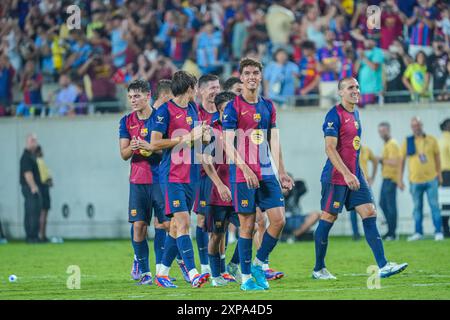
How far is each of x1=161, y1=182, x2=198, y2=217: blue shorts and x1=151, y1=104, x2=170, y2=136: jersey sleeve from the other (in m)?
0.62

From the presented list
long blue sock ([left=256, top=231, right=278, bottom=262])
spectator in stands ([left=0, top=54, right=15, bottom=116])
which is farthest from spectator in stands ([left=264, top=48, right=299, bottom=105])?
long blue sock ([left=256, top=231, right=278, bottom=262])

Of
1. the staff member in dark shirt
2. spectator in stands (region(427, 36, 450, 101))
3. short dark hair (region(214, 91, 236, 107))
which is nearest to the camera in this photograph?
short dark hair (region(214, 91, 236, 107))

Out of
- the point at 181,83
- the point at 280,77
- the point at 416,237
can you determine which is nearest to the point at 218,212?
the point at 181,83

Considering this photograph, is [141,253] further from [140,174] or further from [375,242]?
[375,242]

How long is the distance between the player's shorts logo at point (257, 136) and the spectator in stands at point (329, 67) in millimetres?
11436

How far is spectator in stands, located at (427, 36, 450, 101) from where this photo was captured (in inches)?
877

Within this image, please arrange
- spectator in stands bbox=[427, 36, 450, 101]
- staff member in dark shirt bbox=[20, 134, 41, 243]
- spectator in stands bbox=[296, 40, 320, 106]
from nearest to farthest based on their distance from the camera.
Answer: spectator in stands bbox=[427, 36, 450, 101]
spectator in stands bbox=[296, 40, 320, 106]
staff member in dark shirt bbox=[20, 134, 41, 243]

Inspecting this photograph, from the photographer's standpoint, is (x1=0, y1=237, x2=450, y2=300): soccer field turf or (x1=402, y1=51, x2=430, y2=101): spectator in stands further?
(x1=402, y1=51, x2=430, y2=101): spectator in stands

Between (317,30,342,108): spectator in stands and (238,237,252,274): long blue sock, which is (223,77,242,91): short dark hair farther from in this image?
(317,30,342,108): spectator in stands

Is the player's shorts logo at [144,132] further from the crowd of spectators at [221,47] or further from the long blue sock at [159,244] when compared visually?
the crowd of spectators at [221,47]

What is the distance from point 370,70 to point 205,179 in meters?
10.2

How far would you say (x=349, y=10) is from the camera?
79.8ft

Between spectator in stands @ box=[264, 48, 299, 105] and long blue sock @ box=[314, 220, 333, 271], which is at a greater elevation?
spectator in stands @ box=[264, 48, 299, 105]

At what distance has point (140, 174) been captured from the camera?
13375mm
